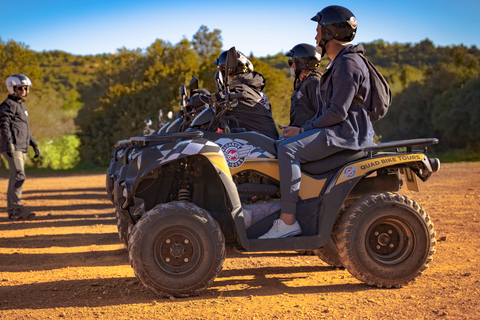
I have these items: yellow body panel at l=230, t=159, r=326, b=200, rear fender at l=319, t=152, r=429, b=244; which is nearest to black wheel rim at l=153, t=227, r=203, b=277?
yellow body panel at l=230, t=159, r=326, b=200

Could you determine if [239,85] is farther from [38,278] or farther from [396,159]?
[38,278]

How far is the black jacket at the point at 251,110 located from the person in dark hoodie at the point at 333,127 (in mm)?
834

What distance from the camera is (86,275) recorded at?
5.86m

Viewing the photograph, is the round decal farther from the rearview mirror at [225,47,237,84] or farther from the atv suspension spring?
the rearview mirror at [225,47,237,84]

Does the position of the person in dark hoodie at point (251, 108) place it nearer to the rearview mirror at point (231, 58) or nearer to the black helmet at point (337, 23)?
the rearview mirror at point (231, 58)

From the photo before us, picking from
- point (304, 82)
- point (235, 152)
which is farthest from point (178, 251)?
point (304, 82)

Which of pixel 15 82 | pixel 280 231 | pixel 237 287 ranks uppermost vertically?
pixel 15 82

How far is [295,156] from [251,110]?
1137 millimetres

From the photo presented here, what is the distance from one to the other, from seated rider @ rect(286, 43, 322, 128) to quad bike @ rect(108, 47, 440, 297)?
4.38ft

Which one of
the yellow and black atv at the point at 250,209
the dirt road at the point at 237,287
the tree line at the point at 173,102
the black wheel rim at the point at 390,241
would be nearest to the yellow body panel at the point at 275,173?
the yellow and black atv at the point at 250,209

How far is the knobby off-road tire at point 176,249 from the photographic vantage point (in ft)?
15.0

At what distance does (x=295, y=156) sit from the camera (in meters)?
4.84

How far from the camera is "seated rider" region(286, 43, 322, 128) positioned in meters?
6.33

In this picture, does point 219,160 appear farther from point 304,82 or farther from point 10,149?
point 10,149
